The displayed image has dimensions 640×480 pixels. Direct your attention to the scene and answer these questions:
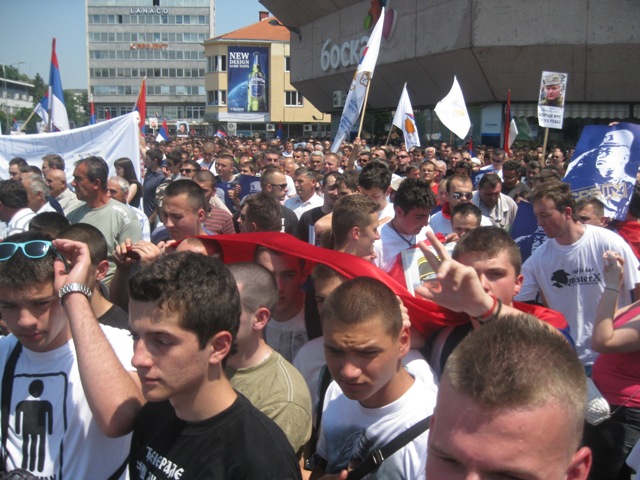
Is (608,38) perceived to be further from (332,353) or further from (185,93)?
(185,93)

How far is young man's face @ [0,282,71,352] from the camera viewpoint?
263 centimetres

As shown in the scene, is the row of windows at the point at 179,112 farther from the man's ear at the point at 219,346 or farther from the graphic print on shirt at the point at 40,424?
the man's ear at the point at 219,346

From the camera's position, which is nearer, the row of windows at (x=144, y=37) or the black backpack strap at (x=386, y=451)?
the black backpack strap at (x=386, y=451)

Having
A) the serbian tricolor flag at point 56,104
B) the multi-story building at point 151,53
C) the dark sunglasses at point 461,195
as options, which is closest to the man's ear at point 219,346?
the dark sunglasses at point 461,195

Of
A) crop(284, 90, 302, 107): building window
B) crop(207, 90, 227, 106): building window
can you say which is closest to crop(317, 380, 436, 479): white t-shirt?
crop(284, 90, 302, 107): building window

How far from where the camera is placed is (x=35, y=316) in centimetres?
266

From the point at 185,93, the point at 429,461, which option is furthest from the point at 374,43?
the point at 185,93

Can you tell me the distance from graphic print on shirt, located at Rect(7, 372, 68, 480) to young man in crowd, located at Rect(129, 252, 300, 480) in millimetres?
413

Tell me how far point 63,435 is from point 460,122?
11.0 m

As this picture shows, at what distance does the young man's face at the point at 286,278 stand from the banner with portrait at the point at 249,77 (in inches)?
2815

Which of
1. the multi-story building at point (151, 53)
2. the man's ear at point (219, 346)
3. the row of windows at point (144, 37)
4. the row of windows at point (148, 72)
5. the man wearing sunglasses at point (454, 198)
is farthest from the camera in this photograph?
the row of windows at point (144, 37)

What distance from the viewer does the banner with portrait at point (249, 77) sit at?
73.7 m

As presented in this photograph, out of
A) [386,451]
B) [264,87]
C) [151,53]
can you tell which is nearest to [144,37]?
[151,53]

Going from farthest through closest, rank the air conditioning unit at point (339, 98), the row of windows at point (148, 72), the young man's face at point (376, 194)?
the row of windows at point (148, 72) → the air conditioning unit at point (339, 98) → the young man's face at point (376, 194)
